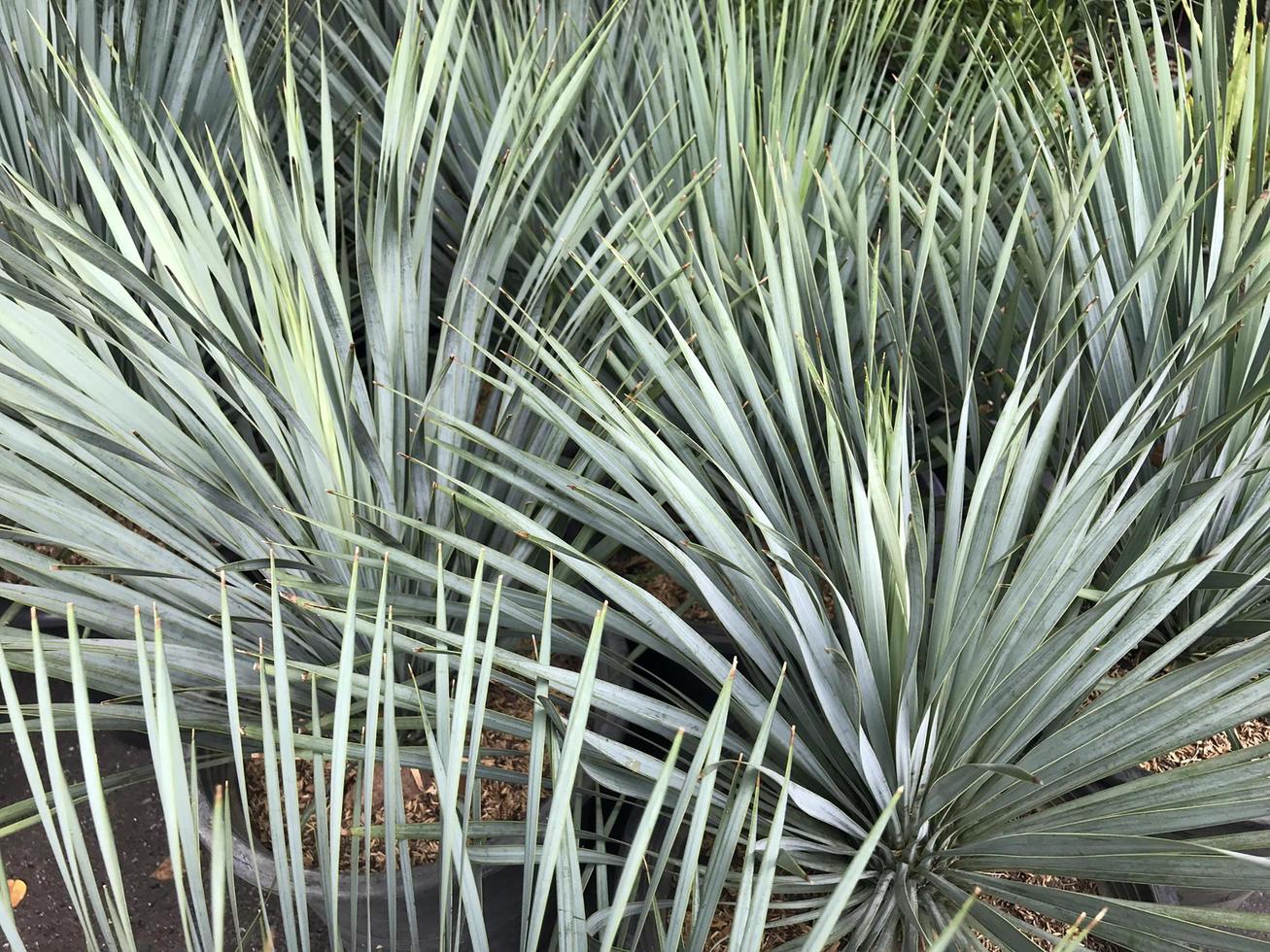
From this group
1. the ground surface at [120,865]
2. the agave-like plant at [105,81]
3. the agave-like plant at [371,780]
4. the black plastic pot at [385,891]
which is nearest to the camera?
the agave-like plant at [371,780]

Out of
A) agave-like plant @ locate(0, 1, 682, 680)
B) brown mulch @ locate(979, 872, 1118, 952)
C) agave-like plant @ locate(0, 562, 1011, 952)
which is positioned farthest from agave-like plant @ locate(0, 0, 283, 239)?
brown mulch @ locate(979, 872, 1118, 952)

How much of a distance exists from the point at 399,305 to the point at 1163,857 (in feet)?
2.20

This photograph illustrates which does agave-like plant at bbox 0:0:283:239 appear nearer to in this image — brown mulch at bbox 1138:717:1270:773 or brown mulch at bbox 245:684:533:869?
brown mulch at bbox 245:684:533:869

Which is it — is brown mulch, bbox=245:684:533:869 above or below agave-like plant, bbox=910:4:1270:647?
below

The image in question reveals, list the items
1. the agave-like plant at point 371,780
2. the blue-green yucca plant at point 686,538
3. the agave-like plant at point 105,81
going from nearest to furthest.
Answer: the agave-like plant at point 371,780, the blue-green yucca plant at point 686,538, the agave-like plant at point 105,81

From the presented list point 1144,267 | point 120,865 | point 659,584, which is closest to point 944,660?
point 1144,267

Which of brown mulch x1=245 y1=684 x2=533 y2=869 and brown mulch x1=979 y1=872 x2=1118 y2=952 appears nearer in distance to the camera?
brown mulch x1=979 y1=872 x2=1118 y2=952

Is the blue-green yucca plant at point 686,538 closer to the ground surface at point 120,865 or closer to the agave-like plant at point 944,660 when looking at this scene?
the agave-like plant at point 944,660

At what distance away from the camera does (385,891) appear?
78cm

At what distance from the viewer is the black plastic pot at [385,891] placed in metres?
0.78

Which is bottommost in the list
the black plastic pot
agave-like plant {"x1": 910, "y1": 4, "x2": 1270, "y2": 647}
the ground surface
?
the ground surface

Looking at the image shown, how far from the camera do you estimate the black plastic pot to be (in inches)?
30.7

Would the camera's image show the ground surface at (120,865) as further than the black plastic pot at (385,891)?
Yes

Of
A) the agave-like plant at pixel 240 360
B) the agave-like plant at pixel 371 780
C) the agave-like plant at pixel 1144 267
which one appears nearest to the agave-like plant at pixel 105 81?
the agave-like plant at pixel 240 360
